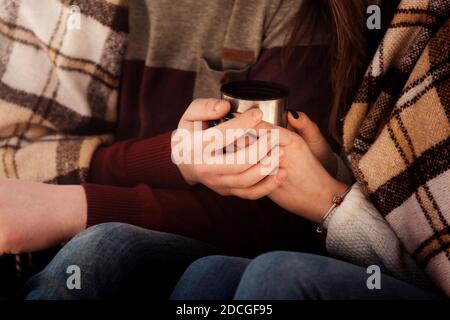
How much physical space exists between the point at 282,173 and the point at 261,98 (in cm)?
12

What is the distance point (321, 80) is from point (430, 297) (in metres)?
0.43

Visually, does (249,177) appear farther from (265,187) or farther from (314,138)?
(314,138)

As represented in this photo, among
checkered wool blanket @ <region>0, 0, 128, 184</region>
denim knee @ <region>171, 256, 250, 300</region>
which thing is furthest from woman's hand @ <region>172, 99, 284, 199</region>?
checkered wool blanket @ <region>0, 0, 128, 184</region>

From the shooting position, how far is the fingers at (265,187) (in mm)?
814

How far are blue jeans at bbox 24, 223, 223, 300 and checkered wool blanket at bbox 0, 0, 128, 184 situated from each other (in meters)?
0.22

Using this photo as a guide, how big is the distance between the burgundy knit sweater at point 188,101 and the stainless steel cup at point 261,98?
0.16m

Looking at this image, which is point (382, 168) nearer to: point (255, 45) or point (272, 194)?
point (272, 194)

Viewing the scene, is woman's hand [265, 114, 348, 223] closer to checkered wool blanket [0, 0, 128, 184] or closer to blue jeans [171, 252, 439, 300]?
blue jeans [171, 252, 439, 300]

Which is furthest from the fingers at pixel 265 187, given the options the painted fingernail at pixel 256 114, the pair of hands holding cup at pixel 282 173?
the painted fingernail at pixel 256 114

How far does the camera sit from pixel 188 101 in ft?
3.34

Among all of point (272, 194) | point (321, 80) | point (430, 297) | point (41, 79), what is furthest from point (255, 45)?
point (430, 297)

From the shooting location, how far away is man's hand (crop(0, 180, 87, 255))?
77cm

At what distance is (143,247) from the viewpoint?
0.77m

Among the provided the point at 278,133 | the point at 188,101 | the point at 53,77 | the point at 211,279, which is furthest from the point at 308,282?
the point at 53,77
